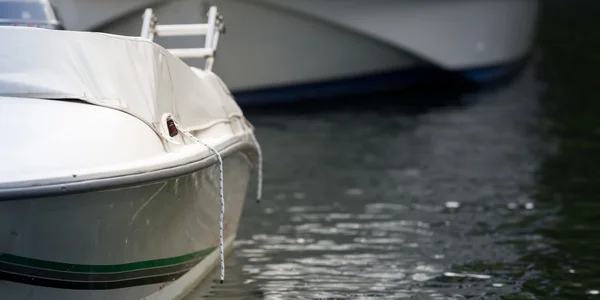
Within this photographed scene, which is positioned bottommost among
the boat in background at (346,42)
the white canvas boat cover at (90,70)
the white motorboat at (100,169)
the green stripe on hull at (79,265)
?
the boat in background at (346,42)

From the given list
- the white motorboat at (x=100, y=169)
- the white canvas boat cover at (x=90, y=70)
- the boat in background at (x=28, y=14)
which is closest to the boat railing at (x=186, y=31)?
the boat in background at (x=28, y=14)

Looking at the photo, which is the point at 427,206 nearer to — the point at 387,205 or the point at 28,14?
the point at 387,205

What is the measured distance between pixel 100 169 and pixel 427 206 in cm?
431

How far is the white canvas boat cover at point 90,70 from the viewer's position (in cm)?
461

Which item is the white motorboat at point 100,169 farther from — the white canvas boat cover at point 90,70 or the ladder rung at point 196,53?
the ladder rung at point 196,53

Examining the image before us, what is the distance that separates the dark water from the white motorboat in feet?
3.20

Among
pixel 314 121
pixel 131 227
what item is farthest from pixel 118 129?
pixel 314 121

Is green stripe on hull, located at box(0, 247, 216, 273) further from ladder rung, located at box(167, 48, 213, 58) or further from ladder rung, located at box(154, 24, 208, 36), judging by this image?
ladder rung, located at box(154, 24, 208, 36)

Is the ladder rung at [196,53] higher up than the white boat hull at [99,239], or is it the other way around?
the ladder rung at [196,53]

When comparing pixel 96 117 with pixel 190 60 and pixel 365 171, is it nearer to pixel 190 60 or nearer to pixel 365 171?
pixel 190 60

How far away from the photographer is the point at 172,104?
5129 millimetres

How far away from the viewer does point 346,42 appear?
1414 centimetres

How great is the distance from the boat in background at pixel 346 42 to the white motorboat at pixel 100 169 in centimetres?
682

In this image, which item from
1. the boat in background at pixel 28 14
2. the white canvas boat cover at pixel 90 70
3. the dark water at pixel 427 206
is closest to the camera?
the white canvas boat cover at pixel 90 70
